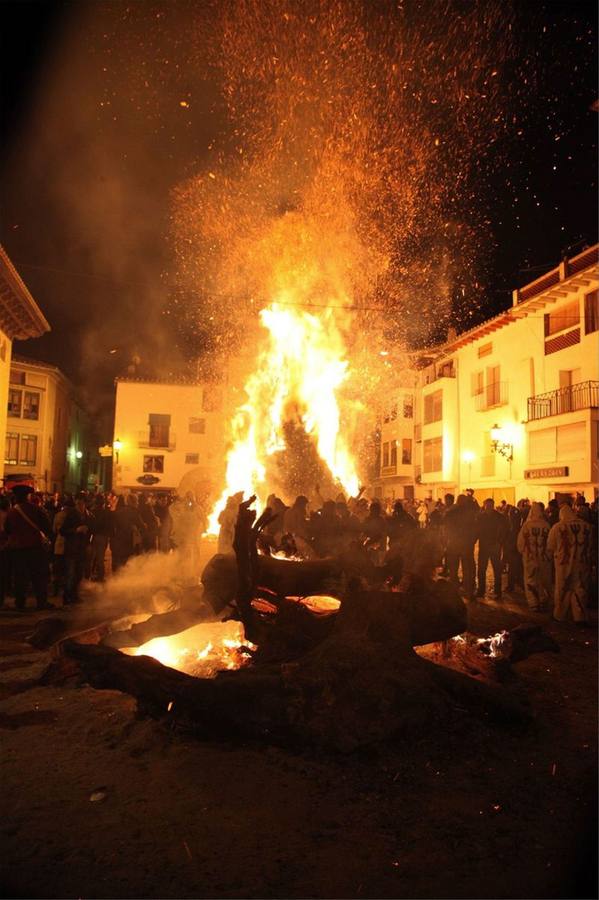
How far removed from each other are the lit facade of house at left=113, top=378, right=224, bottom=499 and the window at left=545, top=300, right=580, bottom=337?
25.3 m

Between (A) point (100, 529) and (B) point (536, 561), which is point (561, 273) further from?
(A) point (100, 529)

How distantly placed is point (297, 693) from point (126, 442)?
41.7 meters

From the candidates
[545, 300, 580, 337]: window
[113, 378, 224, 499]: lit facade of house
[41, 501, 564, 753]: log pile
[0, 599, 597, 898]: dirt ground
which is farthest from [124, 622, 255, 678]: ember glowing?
[113, 378, 224, 499]: lit facade of house

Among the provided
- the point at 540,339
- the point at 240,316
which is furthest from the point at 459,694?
the point at 540,339

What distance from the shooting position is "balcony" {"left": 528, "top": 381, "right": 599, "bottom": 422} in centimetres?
2230

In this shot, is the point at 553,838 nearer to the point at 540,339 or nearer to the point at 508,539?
the point at 508,539

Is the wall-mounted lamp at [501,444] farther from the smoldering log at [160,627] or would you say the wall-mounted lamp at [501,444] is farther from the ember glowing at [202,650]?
the smoldering log at [160,627]

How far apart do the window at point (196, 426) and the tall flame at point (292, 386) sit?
2198cm

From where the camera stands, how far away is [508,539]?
1223cm

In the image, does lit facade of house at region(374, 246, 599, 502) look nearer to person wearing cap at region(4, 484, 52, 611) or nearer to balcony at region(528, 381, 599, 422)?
balcony at region(528, 381, 599, 422)

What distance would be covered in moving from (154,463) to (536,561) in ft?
121

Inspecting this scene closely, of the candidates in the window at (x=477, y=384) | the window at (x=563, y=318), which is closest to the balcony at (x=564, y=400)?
the window at (x=563, y=318)

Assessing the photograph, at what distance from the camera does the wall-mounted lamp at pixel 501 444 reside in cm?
2705

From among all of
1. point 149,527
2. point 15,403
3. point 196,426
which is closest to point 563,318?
point 149,527
